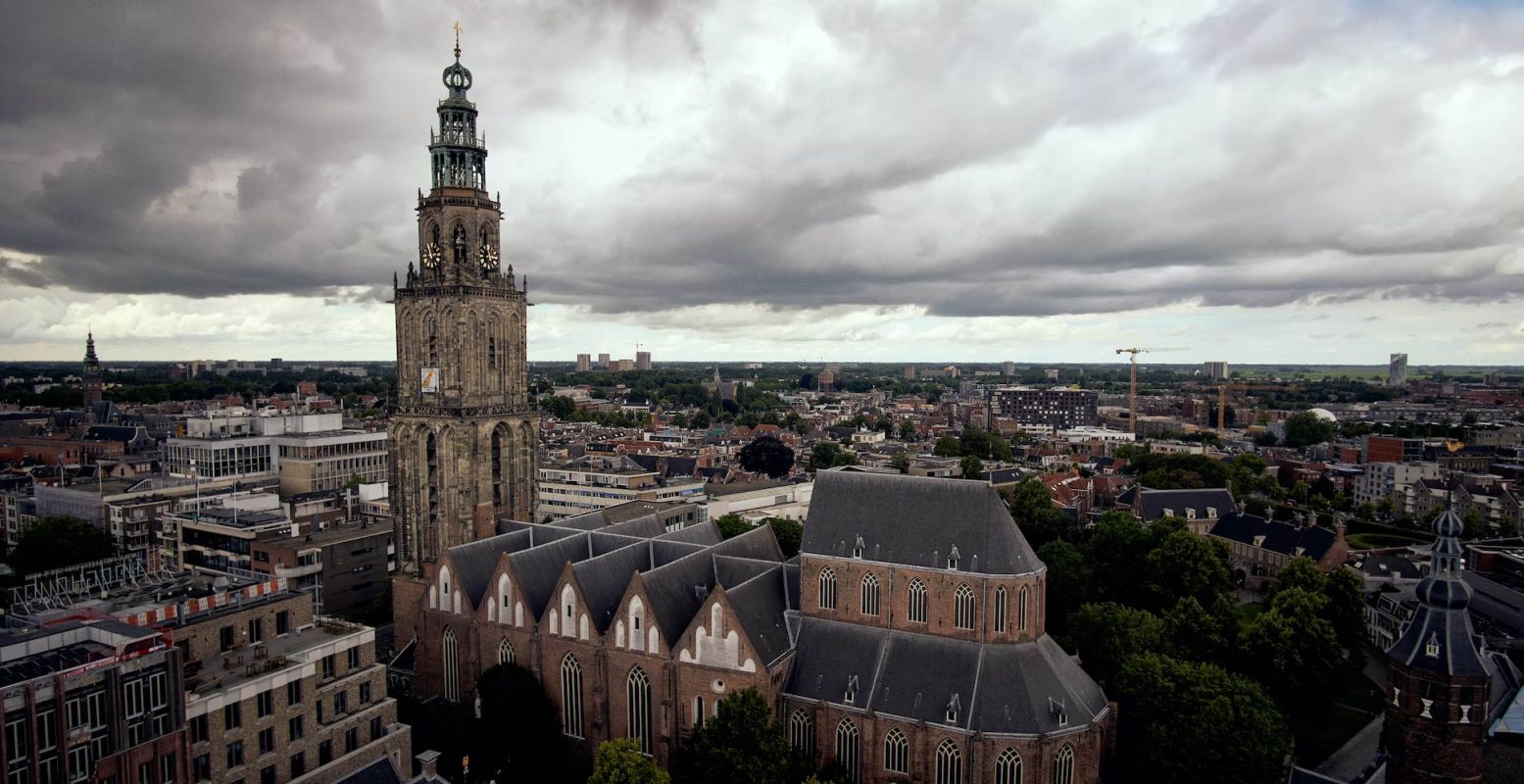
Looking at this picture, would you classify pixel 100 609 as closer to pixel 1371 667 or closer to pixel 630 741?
pixel 630 741

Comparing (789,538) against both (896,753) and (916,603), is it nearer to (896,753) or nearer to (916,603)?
(916,603)

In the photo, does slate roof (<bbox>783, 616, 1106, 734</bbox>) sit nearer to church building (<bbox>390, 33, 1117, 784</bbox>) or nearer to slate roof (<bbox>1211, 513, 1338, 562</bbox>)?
church building (<bbox>390, 33, 1117, 784</bbox>)

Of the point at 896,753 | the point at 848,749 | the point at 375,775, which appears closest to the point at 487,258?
the point at 375,775

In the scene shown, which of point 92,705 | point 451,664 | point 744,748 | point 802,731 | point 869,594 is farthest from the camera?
point 451,664

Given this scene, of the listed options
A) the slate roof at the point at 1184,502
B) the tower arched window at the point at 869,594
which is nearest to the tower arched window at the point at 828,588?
the tower arched window at the point at 869,594

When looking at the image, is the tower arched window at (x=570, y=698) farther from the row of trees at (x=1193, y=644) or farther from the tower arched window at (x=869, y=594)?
the row of trees at (x=1193, y=644)

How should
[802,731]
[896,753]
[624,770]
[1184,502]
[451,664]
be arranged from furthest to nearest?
[1184,502] < [451,664] < [802,731] < [896,753] < [624,770]
